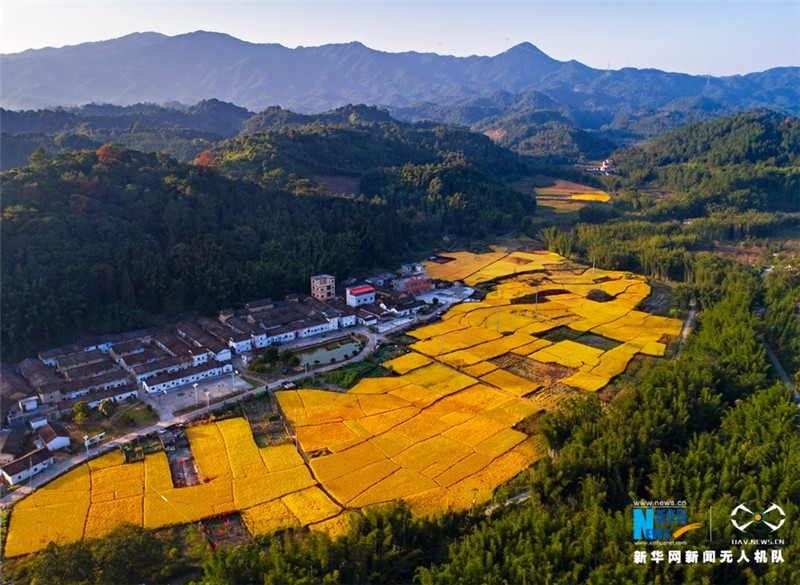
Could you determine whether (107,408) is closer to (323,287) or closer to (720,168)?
(323,287)

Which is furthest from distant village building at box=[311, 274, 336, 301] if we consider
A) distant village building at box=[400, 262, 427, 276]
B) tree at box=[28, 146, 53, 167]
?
tree at box=[28, 146, 53, 167]

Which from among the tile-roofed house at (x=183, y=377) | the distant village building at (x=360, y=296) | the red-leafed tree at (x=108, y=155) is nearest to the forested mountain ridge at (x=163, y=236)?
the red-leafed tree at (x=108, y=155)

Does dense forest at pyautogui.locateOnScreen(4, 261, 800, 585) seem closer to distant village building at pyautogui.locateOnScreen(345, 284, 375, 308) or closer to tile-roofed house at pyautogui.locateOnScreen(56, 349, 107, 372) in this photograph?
tile-roofed house at pyautogui.locateOnScreen(56, 349, 107, 372)

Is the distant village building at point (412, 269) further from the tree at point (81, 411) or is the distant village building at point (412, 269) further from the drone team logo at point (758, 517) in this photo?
the drone team logo at point (758, 517)

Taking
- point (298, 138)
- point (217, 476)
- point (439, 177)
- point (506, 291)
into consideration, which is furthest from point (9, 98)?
point (217, 476)

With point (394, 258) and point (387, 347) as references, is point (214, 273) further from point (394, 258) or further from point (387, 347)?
point (394, 258)

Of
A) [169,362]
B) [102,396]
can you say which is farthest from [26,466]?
[169,362]
